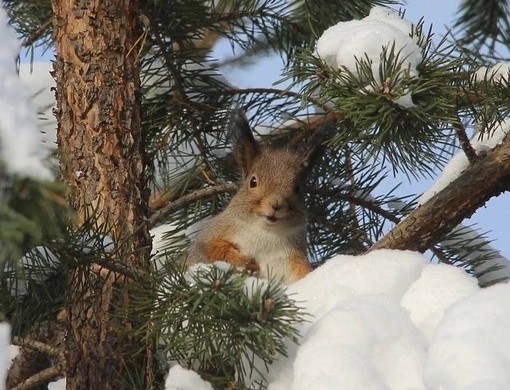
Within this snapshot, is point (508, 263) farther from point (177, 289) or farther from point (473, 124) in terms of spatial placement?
point (177, 289)

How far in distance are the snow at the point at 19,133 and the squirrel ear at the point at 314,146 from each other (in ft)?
4.04

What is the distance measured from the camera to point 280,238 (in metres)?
2.32

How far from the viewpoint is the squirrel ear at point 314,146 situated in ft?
7.31

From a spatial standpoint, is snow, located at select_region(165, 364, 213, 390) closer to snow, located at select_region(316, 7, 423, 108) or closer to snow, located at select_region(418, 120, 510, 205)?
snow, located at select_region(316, 7, 423, 108)

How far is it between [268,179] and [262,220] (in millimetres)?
107

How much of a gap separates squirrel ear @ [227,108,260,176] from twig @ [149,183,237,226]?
0.06m

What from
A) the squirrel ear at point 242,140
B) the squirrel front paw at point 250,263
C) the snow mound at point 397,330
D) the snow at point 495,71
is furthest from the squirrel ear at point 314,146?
the snow mound at point 397,330

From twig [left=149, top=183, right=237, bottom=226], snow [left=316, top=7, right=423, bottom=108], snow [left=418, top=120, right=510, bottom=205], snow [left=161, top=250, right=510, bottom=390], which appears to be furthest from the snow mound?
twig [left=149, top=183, right=237, bottom=226]

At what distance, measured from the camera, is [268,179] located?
93.7 inches

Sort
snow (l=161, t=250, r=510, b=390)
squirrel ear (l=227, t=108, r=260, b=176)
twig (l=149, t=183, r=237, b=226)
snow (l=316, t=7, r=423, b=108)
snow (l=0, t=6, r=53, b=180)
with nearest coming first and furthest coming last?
snow (l=0, t=6, r=53, b=180) → snow (l=161, t=250, r=510, b=390) → snow (l=316, t=7, r=423, b=108) → twig (l=149, t=183, r=237, b=226) → squirrel ear (l=227, t=108, r=260, b=176)

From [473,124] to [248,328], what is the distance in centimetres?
68

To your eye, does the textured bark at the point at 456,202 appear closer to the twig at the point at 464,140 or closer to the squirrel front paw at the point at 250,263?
the twig at the point at 464,140

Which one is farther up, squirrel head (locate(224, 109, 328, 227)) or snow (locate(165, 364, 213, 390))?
squirrel head (locate(224, 109, 328, 227))

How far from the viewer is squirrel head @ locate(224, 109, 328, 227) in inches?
91.1
